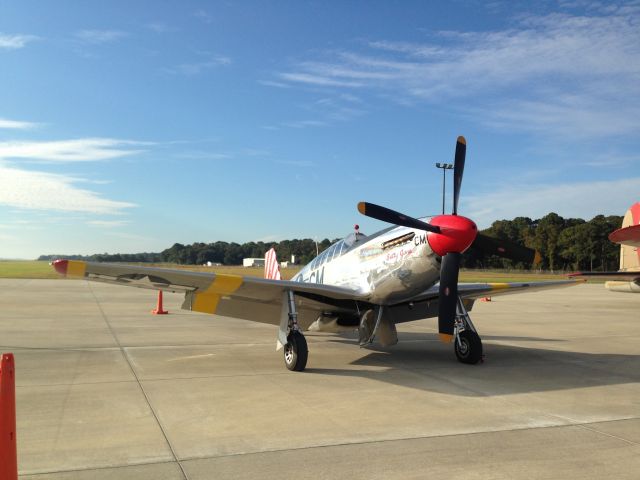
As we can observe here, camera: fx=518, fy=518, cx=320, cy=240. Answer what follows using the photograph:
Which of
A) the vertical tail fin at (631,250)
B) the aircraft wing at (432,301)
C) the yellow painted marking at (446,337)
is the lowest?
the yellow painted marking at (446,337)

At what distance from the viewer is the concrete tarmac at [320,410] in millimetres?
4094

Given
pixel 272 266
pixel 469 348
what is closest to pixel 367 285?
pixel 469 348

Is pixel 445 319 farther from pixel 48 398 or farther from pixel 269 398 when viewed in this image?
pixel 48 398

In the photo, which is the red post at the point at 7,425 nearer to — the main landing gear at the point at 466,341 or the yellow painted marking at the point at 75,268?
the yellow painted marking at the point at 75,268

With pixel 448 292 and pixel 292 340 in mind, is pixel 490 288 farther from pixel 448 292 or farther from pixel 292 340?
pixel 292 340

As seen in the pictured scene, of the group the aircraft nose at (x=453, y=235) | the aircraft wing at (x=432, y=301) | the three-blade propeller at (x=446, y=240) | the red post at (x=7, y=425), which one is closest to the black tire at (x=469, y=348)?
the aircraft wing at (x=432, y=301)

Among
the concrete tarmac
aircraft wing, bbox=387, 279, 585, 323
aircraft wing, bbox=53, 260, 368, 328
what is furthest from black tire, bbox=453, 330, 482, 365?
aircraft wing, bbox=53, 260, 368, 328

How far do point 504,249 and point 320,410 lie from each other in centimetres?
411

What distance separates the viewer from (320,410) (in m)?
5.78

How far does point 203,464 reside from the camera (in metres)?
4.07

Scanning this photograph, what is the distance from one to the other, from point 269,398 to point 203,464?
7.45 ft

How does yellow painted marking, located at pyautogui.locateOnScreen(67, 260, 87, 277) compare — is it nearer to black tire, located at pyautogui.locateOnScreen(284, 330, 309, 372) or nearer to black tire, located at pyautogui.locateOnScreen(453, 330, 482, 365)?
black tire, located at pyautogui.locateOnScreen(284, 330, 309, 372)

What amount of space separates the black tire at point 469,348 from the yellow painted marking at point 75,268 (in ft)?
20.4

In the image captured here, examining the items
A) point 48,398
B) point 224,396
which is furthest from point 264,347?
point 48,398
